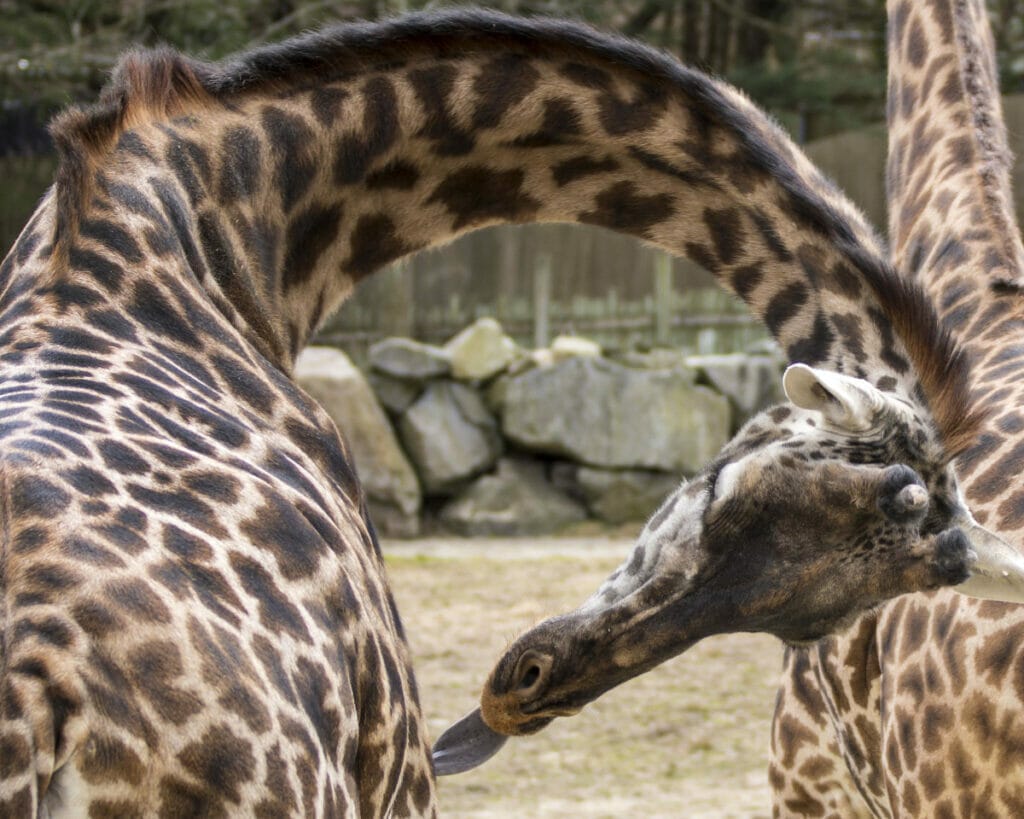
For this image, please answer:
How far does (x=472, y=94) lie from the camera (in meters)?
2.95

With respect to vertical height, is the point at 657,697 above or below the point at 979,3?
below


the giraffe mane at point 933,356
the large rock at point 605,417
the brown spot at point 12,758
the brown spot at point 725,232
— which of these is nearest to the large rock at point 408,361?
the large rock at point 605,417

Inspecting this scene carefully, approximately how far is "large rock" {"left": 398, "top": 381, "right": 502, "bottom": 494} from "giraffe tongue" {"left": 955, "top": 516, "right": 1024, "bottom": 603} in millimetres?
8461

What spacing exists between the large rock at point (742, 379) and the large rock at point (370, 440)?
2479 mm

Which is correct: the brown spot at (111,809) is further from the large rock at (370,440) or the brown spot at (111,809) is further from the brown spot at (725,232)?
the large rock at (370,440)

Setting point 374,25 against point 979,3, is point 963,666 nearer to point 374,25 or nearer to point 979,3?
point 374,25

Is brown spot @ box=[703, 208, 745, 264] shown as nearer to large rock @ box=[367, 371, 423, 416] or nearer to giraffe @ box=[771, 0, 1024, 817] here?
giraffe @ box=[771, 0, 1024, 817]

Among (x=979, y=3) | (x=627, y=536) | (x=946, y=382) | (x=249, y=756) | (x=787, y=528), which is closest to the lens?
(x=249, y=756)

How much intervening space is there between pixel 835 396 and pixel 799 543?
22 centimetres

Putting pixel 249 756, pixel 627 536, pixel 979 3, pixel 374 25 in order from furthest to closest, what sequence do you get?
1. pixel 627 536
2. pixel 979 3
3. pixel 374 25
4. pixel 249 756

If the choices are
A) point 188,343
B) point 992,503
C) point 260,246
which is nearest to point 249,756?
point 188,343

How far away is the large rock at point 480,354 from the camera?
10859mm

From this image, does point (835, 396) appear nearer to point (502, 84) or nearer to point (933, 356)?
point (933, 356)

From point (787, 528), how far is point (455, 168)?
1.23 meters
